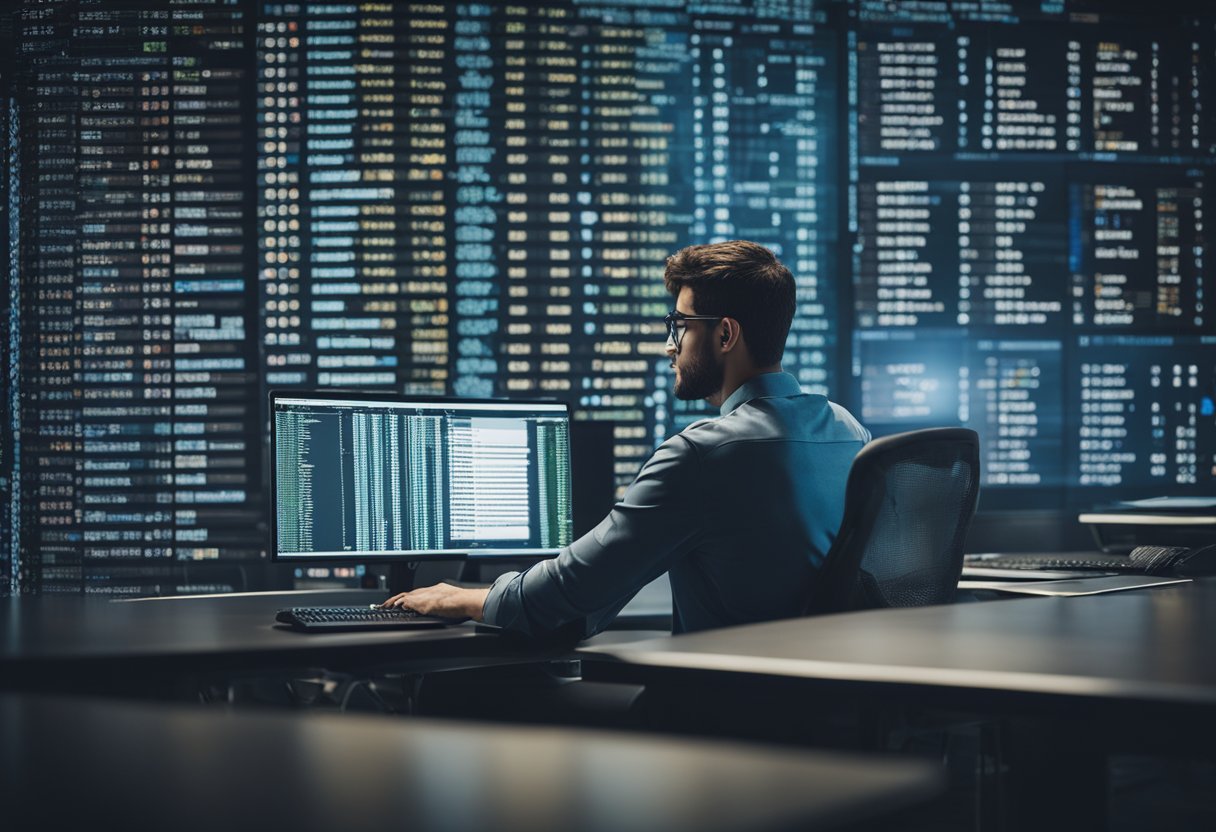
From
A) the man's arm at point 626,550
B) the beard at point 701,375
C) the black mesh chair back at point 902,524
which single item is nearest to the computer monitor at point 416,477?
the beard at point 701,375

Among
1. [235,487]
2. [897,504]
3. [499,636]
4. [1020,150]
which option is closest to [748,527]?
[897,504]

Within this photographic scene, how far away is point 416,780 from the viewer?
0.54 m

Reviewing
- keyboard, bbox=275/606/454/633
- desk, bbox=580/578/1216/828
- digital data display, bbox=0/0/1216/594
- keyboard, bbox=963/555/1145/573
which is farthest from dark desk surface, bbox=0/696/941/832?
digital data display, bbox=0/0/1216/594

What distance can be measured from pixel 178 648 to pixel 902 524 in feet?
3.51

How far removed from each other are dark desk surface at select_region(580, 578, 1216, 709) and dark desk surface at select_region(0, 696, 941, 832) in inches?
16.4

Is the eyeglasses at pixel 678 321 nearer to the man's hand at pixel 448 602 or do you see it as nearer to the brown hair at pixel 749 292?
the brown hair at pixel 749 292

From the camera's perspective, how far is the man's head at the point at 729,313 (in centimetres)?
189

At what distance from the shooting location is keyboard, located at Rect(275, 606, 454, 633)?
5.95ft

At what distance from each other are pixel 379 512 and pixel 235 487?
149cm

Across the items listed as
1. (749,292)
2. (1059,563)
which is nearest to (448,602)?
(749,292)

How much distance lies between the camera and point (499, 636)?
70.0 inches

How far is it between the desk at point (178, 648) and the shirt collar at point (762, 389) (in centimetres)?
53

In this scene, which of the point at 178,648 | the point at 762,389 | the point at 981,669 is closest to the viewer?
the point at 981,669

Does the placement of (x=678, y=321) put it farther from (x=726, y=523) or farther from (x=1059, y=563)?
(x=1059, y=563)
